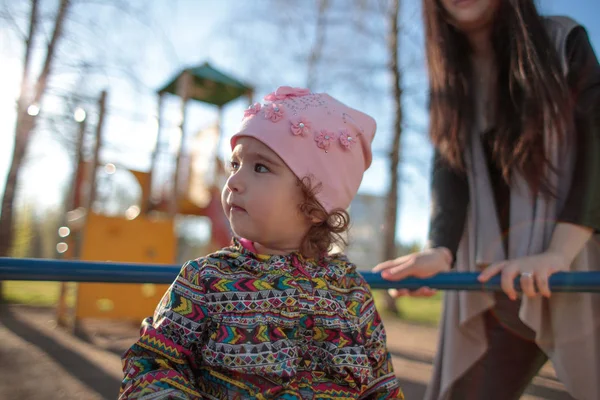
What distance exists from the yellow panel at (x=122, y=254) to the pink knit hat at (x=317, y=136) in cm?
385

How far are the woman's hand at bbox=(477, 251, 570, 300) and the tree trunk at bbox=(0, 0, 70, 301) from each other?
10.2ft

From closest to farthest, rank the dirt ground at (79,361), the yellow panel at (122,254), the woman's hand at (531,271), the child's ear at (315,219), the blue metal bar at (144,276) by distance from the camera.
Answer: the blue metal bar at (144,276)
the child's ear at (315,219)
the woman's hand at (531,271)
the dirt ground at (79,361)
the yellow panel at (122,254)

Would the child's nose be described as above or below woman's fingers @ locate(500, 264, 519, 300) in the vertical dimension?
above

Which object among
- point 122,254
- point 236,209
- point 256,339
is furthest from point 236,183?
point 122,254

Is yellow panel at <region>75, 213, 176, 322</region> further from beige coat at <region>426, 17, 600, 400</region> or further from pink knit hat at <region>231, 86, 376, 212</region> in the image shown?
pink knit hat at <region>231, 86, 376, 212</region>

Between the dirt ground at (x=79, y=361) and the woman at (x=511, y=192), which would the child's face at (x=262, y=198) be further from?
the dirt ground at (x=79, y=361)

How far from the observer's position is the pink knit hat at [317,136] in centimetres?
109

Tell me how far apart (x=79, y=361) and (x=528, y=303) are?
291 centimetres

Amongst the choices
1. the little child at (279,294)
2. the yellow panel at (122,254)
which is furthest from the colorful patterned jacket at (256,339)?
the yellow panel at (122,254)

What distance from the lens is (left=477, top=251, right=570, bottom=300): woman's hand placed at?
4.01 feet

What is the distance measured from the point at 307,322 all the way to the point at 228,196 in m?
0.31

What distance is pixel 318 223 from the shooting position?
3.76 feet

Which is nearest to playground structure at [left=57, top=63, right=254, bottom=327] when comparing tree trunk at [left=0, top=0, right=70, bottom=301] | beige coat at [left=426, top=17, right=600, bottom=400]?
tree trunk at [left=0, top=0, right=70, bottom=301]

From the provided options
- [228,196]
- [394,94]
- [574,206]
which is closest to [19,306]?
[394,94]
